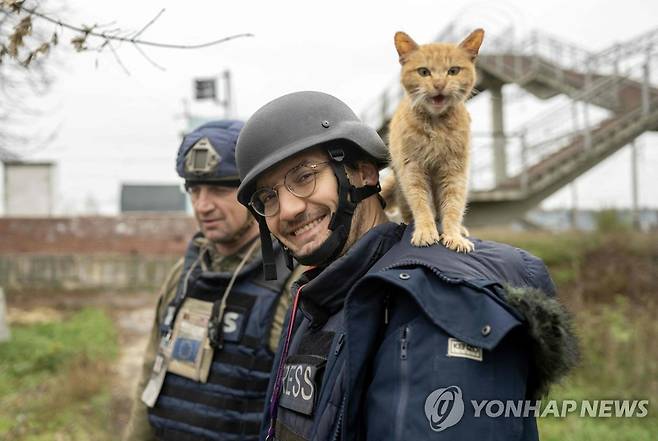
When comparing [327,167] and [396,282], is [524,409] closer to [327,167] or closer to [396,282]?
[396,282]

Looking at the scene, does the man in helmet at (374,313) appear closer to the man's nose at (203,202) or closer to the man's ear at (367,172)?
the man's ear at (367,172)

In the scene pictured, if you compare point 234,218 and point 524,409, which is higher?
point 234,218

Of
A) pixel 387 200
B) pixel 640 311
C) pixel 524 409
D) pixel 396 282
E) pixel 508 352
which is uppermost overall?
pixel 387 200

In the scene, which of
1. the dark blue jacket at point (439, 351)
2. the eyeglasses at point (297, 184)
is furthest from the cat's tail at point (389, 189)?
the dark blue jacket at point (439, 351)

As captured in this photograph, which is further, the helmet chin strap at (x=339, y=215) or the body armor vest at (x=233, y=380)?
the body armor vest at (x=233, y=380)

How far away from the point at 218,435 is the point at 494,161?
13115 mm

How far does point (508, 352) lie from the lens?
4.61 ft

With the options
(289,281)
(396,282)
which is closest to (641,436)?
(289,281)

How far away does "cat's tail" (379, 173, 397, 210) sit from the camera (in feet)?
7.84

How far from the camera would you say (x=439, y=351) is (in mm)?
1356

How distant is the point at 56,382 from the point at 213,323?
6.26 meters

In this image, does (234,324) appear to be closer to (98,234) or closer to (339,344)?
(339,344)

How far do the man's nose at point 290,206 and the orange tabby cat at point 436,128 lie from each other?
1.30ft

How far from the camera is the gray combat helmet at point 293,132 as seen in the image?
6.54 feet
